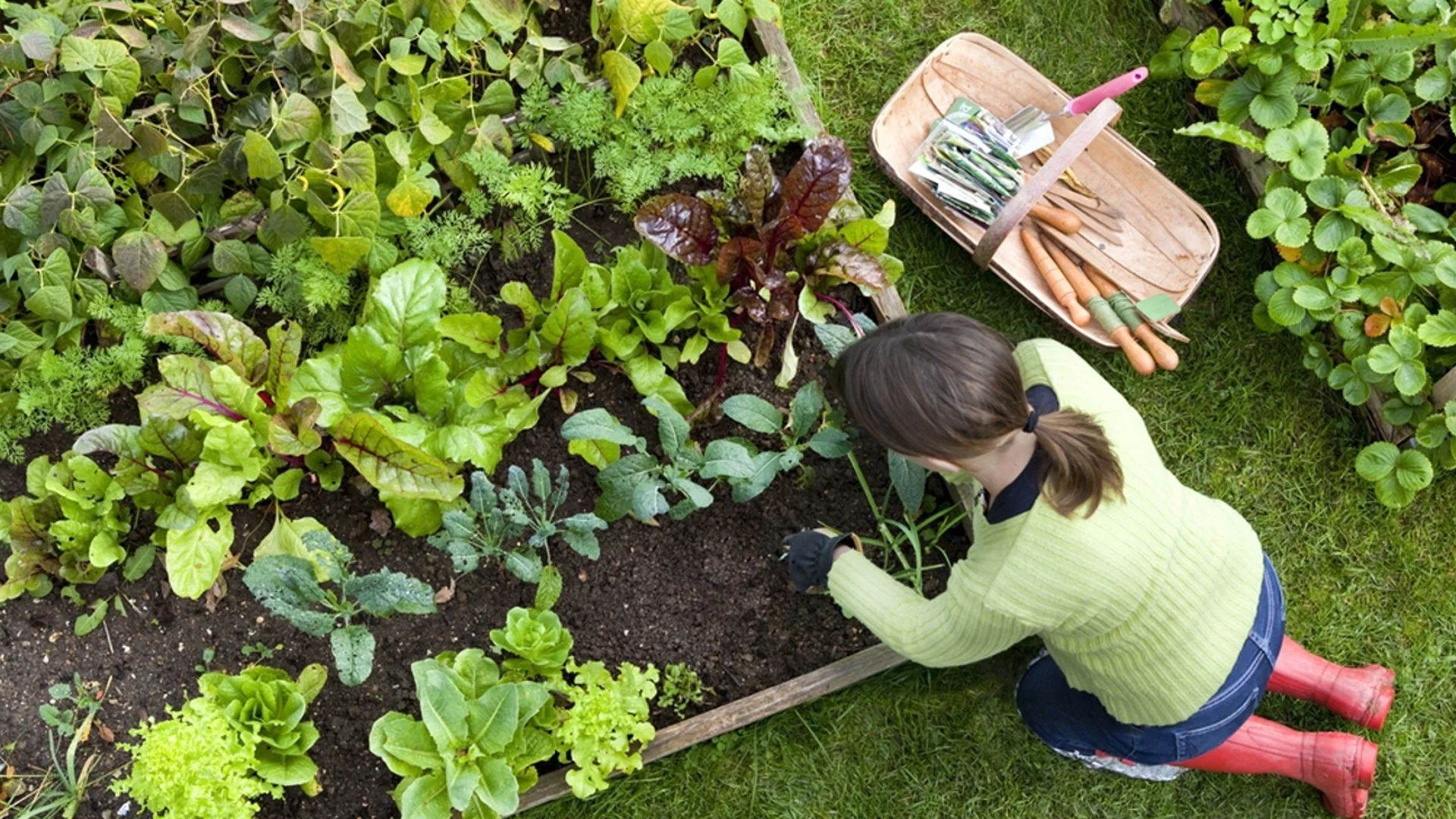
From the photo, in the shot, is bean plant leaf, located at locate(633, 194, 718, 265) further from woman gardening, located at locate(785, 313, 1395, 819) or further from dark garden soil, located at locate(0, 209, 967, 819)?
woman gardening, located at locate(785, 313, 1395, 819)

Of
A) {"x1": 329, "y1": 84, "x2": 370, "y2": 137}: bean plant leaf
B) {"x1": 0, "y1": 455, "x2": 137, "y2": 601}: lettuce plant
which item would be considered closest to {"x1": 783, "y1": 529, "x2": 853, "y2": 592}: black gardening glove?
{"x1": 329, "y1": 84, "x2": 370, "y2": 137}: bean plant leaf

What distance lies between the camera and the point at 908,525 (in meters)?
2.82

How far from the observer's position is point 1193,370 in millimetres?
3217

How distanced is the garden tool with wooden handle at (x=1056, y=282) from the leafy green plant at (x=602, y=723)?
1.41 meters

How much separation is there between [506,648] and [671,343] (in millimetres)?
829

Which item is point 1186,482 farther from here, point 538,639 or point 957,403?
point 538,639

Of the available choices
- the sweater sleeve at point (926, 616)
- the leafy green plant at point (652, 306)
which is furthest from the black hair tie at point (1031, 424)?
the leafy green plant at point (652, 306)

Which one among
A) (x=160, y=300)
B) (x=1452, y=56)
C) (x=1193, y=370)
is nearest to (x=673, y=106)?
(x=160, y=300)

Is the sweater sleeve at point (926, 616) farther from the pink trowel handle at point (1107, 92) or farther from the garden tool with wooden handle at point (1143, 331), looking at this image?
the pink trowel handle at point (1107, 92)

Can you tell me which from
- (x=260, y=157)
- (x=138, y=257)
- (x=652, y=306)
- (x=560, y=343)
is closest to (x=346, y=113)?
(x=260, y=157)

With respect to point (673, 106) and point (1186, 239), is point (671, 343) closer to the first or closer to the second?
point (673, 106)

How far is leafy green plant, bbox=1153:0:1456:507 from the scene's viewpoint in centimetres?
290

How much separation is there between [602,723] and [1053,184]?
1778mm

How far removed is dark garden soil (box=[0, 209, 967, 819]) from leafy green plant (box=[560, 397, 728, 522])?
20 centimetres
